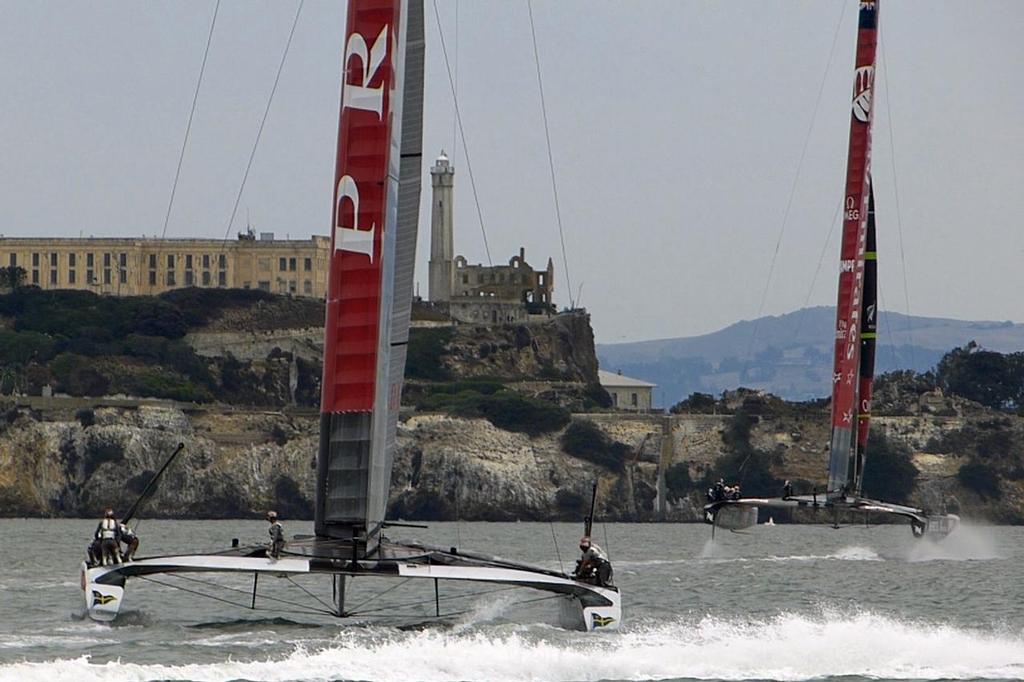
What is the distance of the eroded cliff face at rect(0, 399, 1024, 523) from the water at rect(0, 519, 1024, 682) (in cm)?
6113

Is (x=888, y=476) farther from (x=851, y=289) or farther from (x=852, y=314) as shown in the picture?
(x=851, y=289)

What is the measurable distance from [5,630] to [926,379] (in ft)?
396

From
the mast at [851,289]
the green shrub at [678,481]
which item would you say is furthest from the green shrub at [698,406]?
the mast at [851,289]

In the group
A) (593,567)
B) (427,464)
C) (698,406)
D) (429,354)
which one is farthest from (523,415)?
(593,567)

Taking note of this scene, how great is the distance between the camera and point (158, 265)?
158 m

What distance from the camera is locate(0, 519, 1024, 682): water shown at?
22594 millimetres

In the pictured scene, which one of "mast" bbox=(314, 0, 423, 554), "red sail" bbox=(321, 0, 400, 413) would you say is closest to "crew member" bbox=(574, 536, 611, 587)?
"mast" bbox=(314, 0, 423, 554)

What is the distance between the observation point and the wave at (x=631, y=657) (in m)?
22.0

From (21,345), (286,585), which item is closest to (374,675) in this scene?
(286,585)

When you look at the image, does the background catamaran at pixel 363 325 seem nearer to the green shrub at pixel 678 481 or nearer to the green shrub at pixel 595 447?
the green shrub at pixel 678 481

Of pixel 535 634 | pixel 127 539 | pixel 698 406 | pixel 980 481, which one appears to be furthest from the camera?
pixel 698 406

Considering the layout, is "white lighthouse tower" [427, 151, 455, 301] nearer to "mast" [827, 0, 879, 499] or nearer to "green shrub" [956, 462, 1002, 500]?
"green shrub" [956, 462, 1002, 500]

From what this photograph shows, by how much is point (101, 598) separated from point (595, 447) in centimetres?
8664

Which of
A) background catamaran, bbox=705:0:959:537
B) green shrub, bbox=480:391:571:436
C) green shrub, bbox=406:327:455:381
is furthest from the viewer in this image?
green shrub, bbox=406:327:455:381
